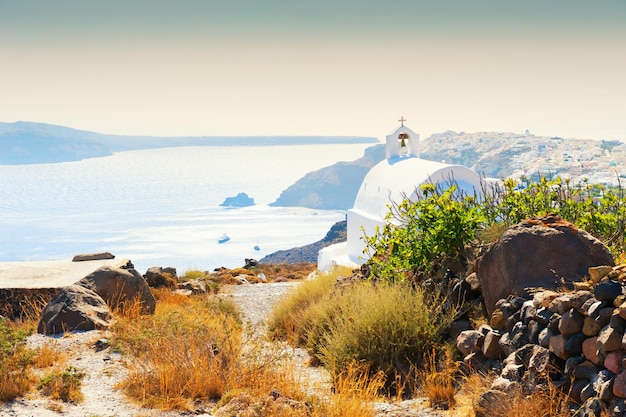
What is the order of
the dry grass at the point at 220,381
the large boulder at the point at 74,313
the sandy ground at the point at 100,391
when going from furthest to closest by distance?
the large boulder at the point at 74,313 < the sandy ground at the point at 100,391 < the dry grass at the point at 220,381

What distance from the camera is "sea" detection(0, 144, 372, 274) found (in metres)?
93.5

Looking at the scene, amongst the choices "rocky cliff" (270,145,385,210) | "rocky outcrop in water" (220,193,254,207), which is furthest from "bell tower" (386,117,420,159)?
"rocky cliff" (270,145,385,210)

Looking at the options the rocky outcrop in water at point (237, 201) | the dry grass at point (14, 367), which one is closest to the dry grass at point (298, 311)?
the dry grass at point (14, 367)

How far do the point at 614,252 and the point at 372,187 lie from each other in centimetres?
1632

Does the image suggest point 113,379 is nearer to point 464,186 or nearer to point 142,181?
point 464,186

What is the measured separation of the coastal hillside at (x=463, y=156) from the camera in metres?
119

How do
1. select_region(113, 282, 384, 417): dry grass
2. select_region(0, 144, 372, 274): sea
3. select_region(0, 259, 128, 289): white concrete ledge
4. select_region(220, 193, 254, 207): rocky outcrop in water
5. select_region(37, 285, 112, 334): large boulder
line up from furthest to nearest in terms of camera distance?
1. select_region(220, 193, 254, 207): rocky outcrop in water
2. select_region(0, 144, 372, 274): sea
3. select_region(0, 259, 128, 289): white concrete ledge
4. select_region(37, 285, 112, 334): large boulder
5. select_region(113, 282, 384, 417): dry grass

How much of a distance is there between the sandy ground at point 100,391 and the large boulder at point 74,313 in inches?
8.9

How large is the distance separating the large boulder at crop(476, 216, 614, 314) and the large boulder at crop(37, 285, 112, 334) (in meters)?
5.39

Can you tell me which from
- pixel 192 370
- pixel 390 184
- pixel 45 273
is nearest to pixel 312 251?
pixel 390 184

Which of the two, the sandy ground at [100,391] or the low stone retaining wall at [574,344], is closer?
the low stone retaining wall at [574,344]

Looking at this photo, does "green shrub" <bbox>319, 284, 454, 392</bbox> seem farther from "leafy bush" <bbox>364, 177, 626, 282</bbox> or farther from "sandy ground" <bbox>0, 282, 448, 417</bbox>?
"leafy bush" <bbox>364, 177, 626, 282</bbox>

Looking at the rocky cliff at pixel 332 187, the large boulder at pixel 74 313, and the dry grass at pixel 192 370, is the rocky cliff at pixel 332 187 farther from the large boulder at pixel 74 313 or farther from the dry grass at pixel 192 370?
the dry grass at pixel 192 370

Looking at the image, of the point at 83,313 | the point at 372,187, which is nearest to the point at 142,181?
the point at 372,187
